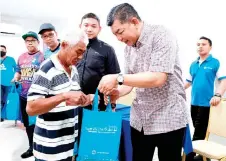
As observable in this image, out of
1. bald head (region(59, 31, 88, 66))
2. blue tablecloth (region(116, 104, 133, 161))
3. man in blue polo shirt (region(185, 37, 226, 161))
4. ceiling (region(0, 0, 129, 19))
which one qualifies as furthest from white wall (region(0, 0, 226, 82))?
bald head (region(59, 31, 88, 66))

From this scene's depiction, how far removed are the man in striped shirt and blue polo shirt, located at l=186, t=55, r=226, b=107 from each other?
208cm

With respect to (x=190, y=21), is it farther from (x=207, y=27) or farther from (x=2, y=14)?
(x=2, y=14)

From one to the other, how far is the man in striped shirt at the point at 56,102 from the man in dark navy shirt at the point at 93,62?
878 mm

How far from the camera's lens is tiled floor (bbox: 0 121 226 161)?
3.14 m

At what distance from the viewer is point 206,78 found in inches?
117

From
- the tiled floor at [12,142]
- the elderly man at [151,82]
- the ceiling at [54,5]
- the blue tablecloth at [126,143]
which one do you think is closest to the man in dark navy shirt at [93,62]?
the blue tablecloth at [126,143]

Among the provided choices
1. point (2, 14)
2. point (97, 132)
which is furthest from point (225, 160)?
point (2, 14)

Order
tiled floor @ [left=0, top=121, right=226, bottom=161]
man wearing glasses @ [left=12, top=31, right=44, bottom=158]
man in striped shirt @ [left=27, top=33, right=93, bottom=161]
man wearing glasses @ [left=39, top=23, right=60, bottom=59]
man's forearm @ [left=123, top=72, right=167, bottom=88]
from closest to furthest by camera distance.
Result: man's forearm @ [left=123, top=72, right=167, bottom=88], man in striped shirt @ [left=27, top=33, right=93, bottom=161], man wearing glasses @ [left=39, top=23, right=60, bottom=59], man wearing glasses @ [left=12, top=31, right=44, bottom=158], tiled floor @ [left=0, top=121, right=226, bottom=161]

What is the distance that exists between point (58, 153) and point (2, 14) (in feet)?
30.9

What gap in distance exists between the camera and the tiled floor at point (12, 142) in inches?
124

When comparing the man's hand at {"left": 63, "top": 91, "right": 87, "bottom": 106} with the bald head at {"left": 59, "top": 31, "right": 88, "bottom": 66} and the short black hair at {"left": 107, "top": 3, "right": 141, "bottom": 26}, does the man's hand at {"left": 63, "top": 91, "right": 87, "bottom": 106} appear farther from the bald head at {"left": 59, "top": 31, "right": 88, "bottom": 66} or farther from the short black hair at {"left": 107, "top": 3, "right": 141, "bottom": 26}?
the short black hair at {"left": 107, "top": 3, "right": 141, "bottom": 26}

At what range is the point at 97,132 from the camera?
52.6 inches

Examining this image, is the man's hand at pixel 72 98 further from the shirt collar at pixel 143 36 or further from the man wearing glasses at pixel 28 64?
the man wearing glasses at pixel 28 64

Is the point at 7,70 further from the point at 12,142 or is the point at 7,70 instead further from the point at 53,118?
the point at 53,118
